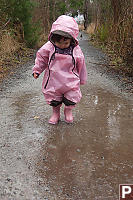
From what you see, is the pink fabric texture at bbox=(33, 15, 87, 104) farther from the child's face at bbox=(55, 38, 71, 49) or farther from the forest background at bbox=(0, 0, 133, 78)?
the forest background at bbox=(0, 0, 133, 78)

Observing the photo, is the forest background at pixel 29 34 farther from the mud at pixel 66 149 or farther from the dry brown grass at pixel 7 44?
the mud at pixel 66 149

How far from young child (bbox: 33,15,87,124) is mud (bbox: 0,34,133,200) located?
45 cm

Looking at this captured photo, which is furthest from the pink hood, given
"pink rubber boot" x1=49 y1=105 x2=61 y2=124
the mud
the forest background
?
the forest background

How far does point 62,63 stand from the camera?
2.93 meters

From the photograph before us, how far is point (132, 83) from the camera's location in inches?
212

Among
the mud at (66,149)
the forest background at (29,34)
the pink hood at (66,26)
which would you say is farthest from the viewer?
the forest background at (29,34)

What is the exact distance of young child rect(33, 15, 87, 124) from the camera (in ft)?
9.38

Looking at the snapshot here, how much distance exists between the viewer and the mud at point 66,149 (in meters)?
2.10

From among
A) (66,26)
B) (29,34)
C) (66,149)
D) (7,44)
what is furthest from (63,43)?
(29,34)

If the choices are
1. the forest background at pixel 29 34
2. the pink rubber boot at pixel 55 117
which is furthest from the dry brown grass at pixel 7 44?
Result: the pink rubber boot at pixel 55 117

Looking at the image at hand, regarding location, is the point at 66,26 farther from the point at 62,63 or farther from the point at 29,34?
the point at 29,34

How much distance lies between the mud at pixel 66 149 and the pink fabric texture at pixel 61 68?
18.6 inches

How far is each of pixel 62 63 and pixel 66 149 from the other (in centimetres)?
98

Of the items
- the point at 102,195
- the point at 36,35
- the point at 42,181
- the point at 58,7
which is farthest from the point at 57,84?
the point at 58,7
